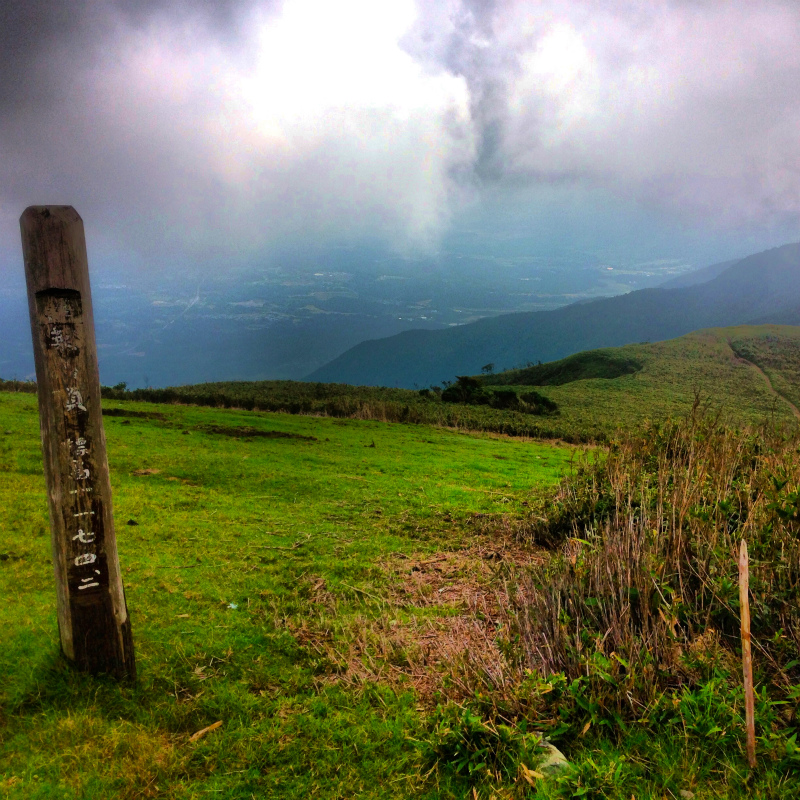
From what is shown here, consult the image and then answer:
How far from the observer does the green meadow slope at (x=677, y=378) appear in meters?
50.7

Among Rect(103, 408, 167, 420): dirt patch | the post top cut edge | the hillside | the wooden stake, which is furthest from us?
the hillside

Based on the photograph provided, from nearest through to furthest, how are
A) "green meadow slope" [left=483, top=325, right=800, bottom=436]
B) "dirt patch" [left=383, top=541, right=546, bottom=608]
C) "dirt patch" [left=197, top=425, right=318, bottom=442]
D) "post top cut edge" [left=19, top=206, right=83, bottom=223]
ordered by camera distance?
"post top cut edge" [left=19, top=206, right=83, bottom=223]
"dirt patch" [left=383, top=541, right=546, bottom=608]
"dirt patch" [left=197, top=425, right=318, bottom=442]
"green meadow slope" [left=483, top=325, right=800, bottom=436]

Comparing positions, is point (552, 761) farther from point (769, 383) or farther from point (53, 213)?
point (769, 383)

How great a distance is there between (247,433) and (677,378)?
70.8 metres

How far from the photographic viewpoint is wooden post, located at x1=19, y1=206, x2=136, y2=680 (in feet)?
11.5

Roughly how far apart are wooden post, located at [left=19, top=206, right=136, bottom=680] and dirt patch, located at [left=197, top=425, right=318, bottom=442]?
1466 cm

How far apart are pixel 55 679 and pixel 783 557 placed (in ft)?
18.9

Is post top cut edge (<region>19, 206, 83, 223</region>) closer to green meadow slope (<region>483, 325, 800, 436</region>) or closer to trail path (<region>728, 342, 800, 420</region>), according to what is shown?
green meadow slope (<region>483, 325, 800, 436</region>)

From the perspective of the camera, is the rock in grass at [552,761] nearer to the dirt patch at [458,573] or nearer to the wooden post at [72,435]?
the dirt patch at [458,573]

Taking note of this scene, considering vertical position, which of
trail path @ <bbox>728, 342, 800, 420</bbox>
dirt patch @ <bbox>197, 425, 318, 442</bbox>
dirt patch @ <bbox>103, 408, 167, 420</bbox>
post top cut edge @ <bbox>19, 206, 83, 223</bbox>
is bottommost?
trail path @ <bbox>728, 342, 800, 420</bbox>

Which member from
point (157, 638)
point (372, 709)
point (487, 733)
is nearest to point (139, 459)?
point (157, 638)

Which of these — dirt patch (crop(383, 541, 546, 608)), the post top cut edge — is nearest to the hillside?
dirt patch (crop(383, 541, 546, 608))

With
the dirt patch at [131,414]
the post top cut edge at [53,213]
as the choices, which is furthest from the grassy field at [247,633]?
the dirt patch at [131,414]

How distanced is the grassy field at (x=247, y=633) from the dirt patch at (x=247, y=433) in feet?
20.9
